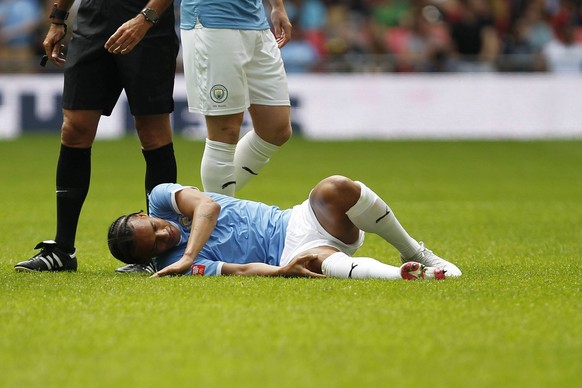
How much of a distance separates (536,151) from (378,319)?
12.2 meters

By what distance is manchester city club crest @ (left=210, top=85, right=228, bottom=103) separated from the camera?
641cm

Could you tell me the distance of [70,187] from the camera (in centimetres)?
632

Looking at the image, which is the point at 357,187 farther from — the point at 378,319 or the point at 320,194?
the point at 378,319

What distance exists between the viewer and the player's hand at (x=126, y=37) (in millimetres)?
5789

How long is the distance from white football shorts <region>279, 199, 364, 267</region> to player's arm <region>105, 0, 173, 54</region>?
120cm

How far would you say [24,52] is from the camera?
61.0ft

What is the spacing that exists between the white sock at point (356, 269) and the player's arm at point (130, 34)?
146 centimetres

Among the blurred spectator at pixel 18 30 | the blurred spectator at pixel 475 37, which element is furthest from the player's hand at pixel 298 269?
the blurred spectator at pixel 18 30

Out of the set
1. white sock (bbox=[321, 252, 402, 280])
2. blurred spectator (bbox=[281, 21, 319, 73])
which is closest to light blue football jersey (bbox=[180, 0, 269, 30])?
white sock (bbox=[321, 252, 402, 280])

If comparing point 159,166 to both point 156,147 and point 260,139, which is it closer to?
point 156,147

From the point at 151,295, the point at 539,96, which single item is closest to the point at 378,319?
the point at 151,295

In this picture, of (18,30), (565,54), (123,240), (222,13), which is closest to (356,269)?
(123,240)

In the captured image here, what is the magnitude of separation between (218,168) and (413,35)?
13.1 metres

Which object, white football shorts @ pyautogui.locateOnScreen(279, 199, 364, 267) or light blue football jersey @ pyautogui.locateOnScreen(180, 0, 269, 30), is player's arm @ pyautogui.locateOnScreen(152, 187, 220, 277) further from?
light blue football jersey @ pyautogui.locateOnScreen(180, 0, 269, 30)
